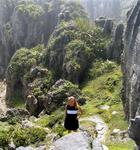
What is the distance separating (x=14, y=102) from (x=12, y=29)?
48545mm

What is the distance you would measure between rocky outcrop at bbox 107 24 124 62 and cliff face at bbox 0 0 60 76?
4469 centimetres

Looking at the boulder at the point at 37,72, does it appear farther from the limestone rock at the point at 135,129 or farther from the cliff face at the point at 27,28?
the limestone rock at the point at 135,129

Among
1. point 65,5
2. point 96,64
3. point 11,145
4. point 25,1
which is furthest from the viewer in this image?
point 25,1

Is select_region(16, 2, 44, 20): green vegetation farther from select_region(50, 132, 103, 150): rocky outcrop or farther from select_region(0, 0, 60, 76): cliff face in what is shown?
select_region(50, 132, 103, 150): rocky outcrop

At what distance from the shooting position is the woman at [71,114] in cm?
3212

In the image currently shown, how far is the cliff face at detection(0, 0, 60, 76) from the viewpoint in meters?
138

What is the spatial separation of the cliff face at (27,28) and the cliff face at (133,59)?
289ft

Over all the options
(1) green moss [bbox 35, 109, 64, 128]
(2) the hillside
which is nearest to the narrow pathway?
(2) the hillside

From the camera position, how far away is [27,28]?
141375 millimetres

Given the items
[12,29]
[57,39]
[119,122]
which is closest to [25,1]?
[12,29]

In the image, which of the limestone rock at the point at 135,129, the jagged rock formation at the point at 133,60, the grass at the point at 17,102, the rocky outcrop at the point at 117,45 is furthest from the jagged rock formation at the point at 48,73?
the limestone rock at the point at 135,129

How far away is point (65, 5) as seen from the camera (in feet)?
453

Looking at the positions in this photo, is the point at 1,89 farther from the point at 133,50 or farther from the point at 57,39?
the point at 133,50

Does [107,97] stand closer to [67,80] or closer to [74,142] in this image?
[67,80]
